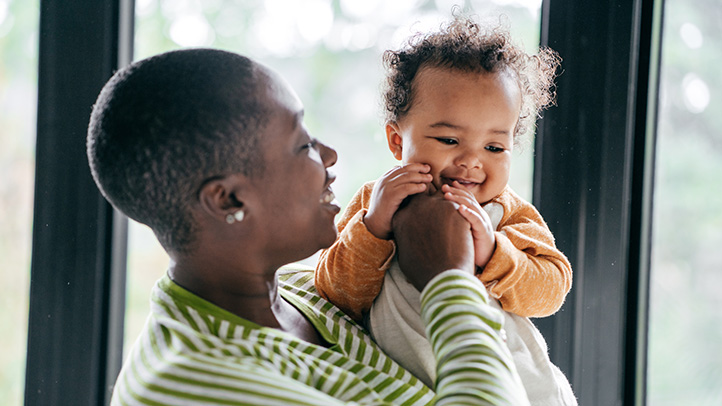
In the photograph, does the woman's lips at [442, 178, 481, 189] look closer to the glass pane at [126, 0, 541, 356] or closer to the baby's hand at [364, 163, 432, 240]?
the baby's hand at [364, 163, 432, 240]

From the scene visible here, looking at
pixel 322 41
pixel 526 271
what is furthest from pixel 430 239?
pixel 322 41

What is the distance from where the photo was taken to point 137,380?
0.81 meters

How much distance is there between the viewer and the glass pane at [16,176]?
1.43 metres

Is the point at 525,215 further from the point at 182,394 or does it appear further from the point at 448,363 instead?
the point at 182,394

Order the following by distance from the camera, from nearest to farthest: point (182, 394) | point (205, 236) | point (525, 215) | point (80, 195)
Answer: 1. point (182, 394)
2. point (205, 236)
3. point (525, 215)
4. point (80, 195)

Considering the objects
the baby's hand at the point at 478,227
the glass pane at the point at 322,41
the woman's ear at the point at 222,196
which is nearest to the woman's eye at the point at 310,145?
the woman's ear at the point at 222,196

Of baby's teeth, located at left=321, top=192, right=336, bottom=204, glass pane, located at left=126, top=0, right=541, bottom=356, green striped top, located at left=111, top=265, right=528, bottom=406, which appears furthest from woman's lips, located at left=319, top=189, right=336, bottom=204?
glass pane, located at left=126, top=0, right=541, bottom=356

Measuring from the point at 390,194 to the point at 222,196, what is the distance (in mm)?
316

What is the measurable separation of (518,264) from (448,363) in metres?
0.31

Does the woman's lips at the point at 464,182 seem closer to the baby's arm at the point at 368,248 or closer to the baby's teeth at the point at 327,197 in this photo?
the baby's arm at the point at 368,248

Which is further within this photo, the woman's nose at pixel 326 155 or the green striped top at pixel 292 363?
the woman's nose at pixel 326 155

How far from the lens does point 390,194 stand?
106 cm

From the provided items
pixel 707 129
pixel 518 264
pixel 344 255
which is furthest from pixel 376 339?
pixel 707 129

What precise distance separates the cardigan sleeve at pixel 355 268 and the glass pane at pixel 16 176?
0.81 m
